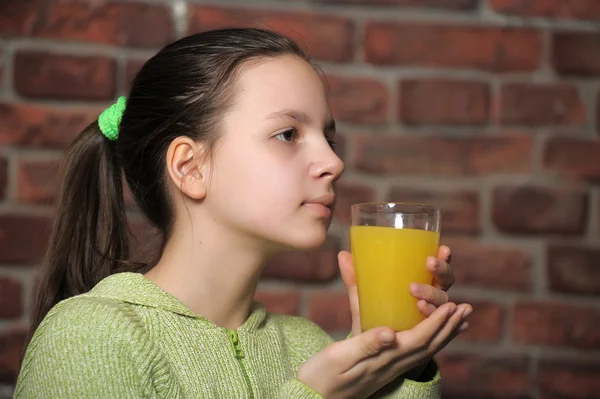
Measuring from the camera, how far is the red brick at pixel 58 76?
1.63 m

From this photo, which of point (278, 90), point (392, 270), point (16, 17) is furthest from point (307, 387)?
point (16, 17)

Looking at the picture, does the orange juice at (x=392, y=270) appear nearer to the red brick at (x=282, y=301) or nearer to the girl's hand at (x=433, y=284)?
the girl's hand at (x=433, y=284)

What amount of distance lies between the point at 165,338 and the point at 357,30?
815 mm

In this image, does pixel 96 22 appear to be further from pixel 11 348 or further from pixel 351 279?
pixel 351 279

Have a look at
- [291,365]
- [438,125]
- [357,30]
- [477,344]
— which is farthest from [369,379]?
[357,30]

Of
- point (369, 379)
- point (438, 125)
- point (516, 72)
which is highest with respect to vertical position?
point (516, 72)

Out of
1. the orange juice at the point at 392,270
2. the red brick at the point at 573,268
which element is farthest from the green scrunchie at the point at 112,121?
the red brick at the point at 573,268

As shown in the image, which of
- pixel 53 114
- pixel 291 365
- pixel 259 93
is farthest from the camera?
pixel 53 114

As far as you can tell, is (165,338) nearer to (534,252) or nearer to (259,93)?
(259,93)

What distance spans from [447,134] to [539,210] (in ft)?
0.80

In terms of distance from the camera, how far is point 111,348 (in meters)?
1.08

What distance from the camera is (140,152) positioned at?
1323 mm

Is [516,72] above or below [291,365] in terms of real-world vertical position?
above

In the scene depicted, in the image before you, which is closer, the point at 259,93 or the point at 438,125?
the point at 259,93
